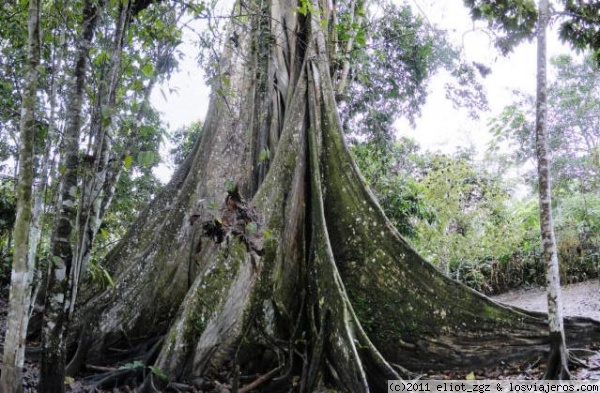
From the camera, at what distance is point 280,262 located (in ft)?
14.8

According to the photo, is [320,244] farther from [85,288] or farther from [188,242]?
[85,288]

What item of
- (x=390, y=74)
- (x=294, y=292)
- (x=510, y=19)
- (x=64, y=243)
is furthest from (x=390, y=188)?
(x=64, y=243)

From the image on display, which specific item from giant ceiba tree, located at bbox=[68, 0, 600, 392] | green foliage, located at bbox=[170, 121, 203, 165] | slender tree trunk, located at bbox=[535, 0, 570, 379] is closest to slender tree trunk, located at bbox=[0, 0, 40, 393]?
giant ceiba tree, located at bbox=[68, 0, 600, 392]

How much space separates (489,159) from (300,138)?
63.1ft

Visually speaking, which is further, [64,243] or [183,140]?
[183,140]

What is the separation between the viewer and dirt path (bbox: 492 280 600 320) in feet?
25.8

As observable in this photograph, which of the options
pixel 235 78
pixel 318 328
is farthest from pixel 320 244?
pixel 235 78

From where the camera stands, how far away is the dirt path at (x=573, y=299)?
786cm

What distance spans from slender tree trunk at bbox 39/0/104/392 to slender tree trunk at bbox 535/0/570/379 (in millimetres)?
→ 3518

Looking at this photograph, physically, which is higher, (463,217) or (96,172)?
(463,217)

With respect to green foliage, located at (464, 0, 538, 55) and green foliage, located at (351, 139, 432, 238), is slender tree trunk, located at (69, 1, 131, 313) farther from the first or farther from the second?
green foliage, located at (351, 139, 432, 238)

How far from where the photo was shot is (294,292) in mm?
4520

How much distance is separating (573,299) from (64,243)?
9973 mm

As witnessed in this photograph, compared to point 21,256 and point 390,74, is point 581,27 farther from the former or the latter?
point 21,256
